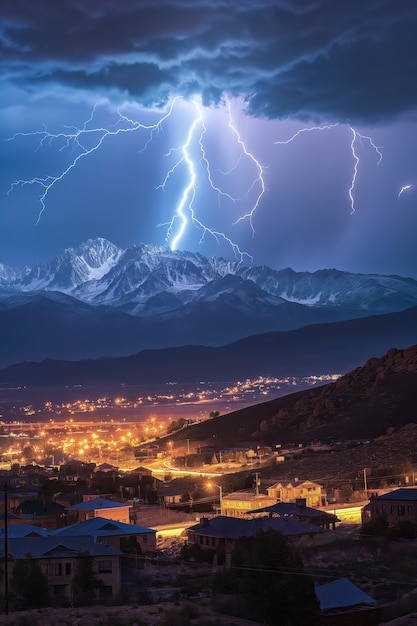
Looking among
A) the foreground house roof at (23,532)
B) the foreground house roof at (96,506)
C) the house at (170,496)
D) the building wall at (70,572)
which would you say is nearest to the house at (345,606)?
the building wall at (70,572)

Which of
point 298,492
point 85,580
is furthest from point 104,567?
point 298,492

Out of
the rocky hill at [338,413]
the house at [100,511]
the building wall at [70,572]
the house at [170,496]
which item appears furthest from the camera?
the rocky hill at [338,413]

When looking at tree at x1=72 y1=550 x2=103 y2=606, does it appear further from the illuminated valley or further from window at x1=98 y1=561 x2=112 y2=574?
the illuminated valley

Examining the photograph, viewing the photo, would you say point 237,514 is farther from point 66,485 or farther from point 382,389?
point 382,389

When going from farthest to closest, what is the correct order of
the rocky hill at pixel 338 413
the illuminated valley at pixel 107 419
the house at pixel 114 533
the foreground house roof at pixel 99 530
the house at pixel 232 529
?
the illuminated valley at pixel 107 419 < the rocky hill at pixel 338 413 < the house at pixel 232 529 < the foreground house roof at pixel 99 530 < the house at pixel 114 533

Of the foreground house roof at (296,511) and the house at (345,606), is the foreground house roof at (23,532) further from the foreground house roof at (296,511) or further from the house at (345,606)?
the house at (345,606)

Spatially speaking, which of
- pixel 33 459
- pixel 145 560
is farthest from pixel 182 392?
pixel 145 560

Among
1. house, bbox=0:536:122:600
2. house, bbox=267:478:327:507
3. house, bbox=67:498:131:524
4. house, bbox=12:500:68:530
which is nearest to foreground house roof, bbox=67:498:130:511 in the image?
house, bbox=67:498:131:524
